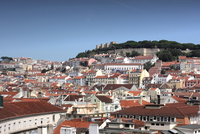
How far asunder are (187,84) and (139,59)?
5518 cm

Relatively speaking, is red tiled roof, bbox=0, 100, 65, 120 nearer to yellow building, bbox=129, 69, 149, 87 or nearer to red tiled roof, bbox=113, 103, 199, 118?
red tiled roof, bbox=113, 103, 199, 118

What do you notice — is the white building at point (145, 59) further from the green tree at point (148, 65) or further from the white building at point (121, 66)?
the white building at point (121, 66)


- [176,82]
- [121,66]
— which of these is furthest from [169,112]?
[121,66]

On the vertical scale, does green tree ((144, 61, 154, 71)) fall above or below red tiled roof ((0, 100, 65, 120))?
below

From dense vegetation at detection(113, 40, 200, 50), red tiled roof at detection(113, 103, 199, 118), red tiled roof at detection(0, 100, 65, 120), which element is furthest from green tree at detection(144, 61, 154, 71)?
red tiled roof at detection(0, 100, 65, 120)

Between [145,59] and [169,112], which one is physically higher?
[145,59]

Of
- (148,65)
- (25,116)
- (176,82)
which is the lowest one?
(176,82)

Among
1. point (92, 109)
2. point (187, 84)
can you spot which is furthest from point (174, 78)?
point (92, 109)

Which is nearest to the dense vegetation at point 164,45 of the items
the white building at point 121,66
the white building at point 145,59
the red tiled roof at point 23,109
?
the white building at point 145,59

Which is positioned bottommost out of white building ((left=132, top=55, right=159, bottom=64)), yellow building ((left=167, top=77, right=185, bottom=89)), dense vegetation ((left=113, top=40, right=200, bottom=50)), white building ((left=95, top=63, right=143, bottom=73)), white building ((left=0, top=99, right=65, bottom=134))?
yellow building ((left=167, top=77, right=185, bottom=89))

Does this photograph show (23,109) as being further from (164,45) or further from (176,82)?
(164,45)

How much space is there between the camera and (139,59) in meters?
166

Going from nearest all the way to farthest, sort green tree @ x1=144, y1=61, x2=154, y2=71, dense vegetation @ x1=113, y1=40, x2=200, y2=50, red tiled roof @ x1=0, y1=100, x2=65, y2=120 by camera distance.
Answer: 1. red tiled roof @ x1=0, y1=100, x2=65, y2=120
2. green tree @ x1=144, y1=61, x2=154, y2=71
3. dense vegetation @ x1=113, y1=40, x2=200, y2=50

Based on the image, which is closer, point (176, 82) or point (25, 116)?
point (25, 116)
